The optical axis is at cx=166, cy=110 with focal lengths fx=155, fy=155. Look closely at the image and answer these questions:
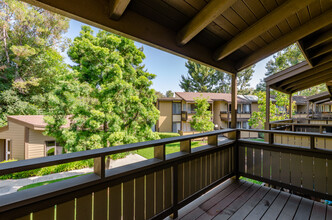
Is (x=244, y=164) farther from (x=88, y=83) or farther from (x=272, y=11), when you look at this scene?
(x=88, y=83)

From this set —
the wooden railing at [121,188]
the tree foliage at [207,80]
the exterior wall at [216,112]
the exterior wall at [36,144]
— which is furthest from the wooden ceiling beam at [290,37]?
the tree foliage at [207,80]

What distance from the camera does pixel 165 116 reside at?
57.4 ft

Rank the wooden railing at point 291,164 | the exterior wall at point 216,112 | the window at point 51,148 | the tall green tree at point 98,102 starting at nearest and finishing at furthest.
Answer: the wooden railing at point 291,164
the tall green tree at point 98,102
the window at point 51,148
the exterior wall at point 216,112

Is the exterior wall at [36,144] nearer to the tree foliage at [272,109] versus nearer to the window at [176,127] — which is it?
the window at [176,127]

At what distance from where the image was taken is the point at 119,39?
7.07m

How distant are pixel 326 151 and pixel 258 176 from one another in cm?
115

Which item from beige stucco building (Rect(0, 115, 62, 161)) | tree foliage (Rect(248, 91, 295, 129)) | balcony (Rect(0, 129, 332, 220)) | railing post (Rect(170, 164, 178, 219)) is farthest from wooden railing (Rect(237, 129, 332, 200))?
tree foliage (Rect(248, 91, 295, 129))

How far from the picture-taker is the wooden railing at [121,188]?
1087 mm

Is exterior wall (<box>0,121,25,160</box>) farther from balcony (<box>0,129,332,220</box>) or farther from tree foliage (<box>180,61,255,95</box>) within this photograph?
tree foliage (<box>180,61,255,95</box>)

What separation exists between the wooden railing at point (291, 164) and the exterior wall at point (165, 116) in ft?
46.8

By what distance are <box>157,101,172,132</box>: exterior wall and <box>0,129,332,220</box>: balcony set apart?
14214 mm

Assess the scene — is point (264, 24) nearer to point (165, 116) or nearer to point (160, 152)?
point (160, 152)

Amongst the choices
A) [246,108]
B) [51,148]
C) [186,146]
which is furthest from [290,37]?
[246,108]

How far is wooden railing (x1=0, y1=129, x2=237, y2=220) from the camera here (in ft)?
3.57
